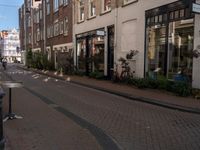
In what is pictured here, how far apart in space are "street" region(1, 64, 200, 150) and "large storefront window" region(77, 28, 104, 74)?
12.0 meters

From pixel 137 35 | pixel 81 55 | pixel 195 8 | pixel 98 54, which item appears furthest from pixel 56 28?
pixel 195 8

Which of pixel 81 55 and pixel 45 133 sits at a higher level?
pixel 81 55

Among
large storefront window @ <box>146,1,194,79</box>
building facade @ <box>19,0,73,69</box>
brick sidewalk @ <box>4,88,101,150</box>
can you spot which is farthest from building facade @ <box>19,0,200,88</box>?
brick sidewalk @ <box>4,88,101,150</box>

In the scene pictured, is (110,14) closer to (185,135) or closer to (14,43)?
(185,135)

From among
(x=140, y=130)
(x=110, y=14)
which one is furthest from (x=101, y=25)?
(x=140, y=130)

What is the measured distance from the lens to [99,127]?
822 centimetres

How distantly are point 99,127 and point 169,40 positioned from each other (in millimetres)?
8846

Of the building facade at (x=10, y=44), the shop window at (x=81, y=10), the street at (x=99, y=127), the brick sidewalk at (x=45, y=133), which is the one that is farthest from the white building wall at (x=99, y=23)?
the building facade at (x=10, y=44)

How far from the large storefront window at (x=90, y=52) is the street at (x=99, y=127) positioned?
39.2 ft

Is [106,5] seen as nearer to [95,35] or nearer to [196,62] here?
[95,35]

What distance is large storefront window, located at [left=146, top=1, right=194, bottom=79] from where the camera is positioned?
14734 mm

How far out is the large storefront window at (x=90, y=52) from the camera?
24.3m

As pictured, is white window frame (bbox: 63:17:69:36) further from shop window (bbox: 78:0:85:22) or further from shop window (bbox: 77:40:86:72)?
shop window (bbox: 78:0:85:22)

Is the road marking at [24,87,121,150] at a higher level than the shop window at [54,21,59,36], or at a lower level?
lower
